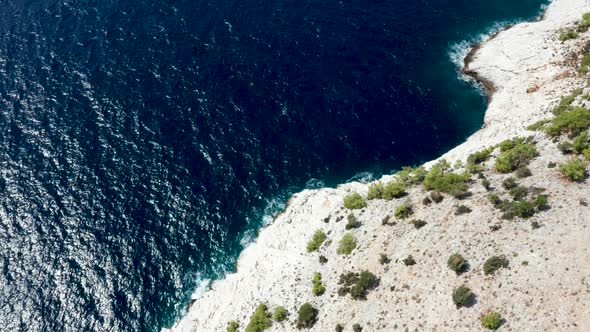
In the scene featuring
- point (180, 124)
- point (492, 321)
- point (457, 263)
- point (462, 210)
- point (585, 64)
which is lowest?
point (180, 124)

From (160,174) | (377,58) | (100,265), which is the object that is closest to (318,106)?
(377,58)

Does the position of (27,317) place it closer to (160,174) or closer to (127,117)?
(160,174)

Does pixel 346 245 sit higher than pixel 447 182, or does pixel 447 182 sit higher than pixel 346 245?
pixel 447 182

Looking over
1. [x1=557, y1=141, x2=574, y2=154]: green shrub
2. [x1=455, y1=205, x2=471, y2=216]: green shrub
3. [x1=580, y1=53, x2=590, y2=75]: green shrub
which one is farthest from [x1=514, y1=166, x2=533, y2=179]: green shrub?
[x1=580, y1=53, x2=590, y2=75]: green shrub

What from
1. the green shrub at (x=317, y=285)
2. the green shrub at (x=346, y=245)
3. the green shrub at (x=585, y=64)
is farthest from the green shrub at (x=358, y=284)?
the green shrub at (x=585, y=64)

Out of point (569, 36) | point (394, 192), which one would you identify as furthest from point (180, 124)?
point (569, 36)

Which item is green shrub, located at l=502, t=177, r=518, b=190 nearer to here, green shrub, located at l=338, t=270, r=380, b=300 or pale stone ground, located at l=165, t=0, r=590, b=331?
pale stone ground, located at l=165, t=0, r=590, b=331

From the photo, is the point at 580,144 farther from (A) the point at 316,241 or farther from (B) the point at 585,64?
(A) the point at 316,241
